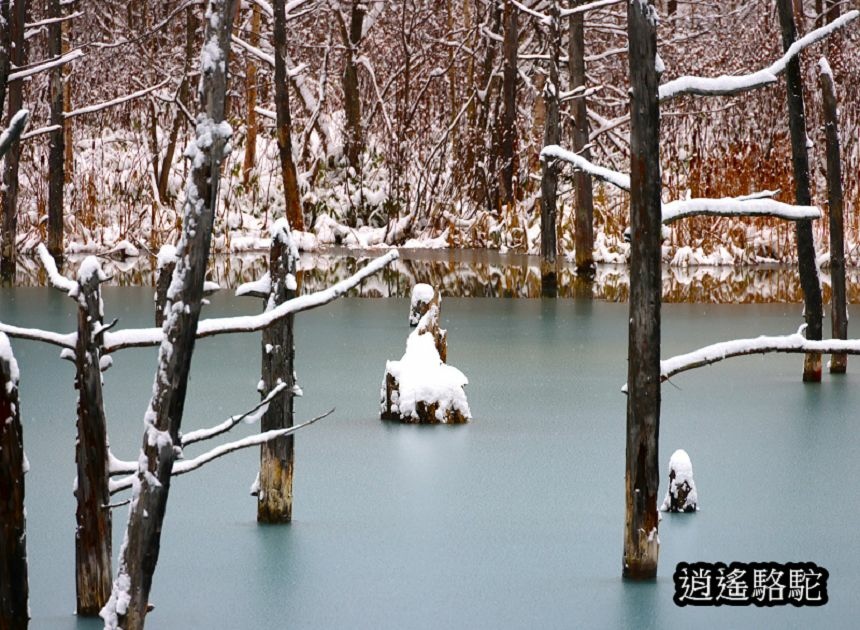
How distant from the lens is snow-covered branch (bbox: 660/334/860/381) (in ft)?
15.8

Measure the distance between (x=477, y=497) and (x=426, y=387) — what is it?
68.5 inches

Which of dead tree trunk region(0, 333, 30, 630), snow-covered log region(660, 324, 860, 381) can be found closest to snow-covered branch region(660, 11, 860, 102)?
snow-covered log region(660, 324, 860, 381)

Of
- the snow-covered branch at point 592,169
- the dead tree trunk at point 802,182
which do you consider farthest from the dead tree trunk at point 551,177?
the snow-covered branch at point 592,169

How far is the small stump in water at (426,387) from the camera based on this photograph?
813cm

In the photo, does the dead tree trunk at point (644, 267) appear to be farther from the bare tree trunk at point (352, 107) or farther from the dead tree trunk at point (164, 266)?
the bare tree trunk at point (352, 107)

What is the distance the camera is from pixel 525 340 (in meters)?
12.3

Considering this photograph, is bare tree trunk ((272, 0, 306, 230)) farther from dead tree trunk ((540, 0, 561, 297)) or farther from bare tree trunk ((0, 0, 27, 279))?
dead tree trunk ((540, 0, 561, 297))

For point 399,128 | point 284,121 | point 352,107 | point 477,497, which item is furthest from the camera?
point 352,107

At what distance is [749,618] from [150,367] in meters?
6.64

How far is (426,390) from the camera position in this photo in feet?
27.4

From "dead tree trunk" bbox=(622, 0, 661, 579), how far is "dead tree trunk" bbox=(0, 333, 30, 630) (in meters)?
1.95

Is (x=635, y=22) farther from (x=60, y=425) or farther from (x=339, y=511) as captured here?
(x=60, y=425)

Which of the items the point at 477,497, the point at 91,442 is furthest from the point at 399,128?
the point at 91,442

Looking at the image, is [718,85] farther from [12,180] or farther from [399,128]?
[399,128]
